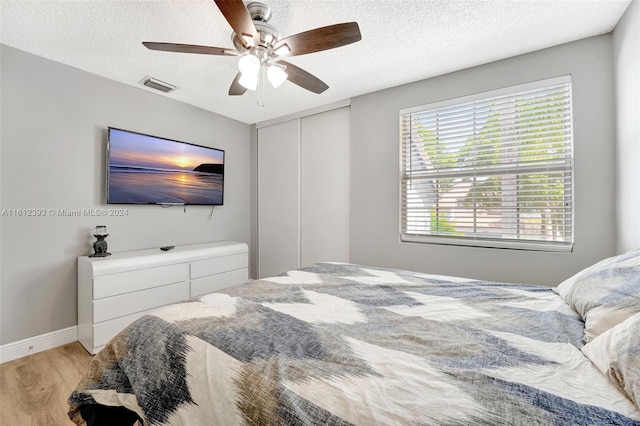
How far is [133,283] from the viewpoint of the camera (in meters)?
2.46

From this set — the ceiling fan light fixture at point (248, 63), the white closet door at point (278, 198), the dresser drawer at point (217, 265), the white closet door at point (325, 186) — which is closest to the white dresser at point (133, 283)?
the dresser drawer at point (217, 265)

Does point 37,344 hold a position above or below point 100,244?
below

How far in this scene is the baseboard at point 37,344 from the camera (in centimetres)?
215

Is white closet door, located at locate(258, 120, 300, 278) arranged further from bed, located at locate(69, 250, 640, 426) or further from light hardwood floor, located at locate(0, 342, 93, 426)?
bed, located at locate(69, 250, 640, 426)

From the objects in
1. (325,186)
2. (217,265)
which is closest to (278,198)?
(325,186)

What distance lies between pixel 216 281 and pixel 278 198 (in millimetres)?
1388

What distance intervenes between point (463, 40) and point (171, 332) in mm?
2666

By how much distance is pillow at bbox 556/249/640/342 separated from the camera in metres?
0.91

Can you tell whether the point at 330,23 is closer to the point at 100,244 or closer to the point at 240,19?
the point at 240,19

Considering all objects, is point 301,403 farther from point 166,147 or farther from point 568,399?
point 166,147

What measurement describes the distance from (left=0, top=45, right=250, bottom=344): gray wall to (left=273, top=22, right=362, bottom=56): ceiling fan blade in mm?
2121

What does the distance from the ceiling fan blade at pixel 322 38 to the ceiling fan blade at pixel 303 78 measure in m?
0.17

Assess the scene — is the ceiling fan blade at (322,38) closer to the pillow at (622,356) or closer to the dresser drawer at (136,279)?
the pillow at (622,356)

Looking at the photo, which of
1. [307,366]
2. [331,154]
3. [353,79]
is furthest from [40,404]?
[353,79]
